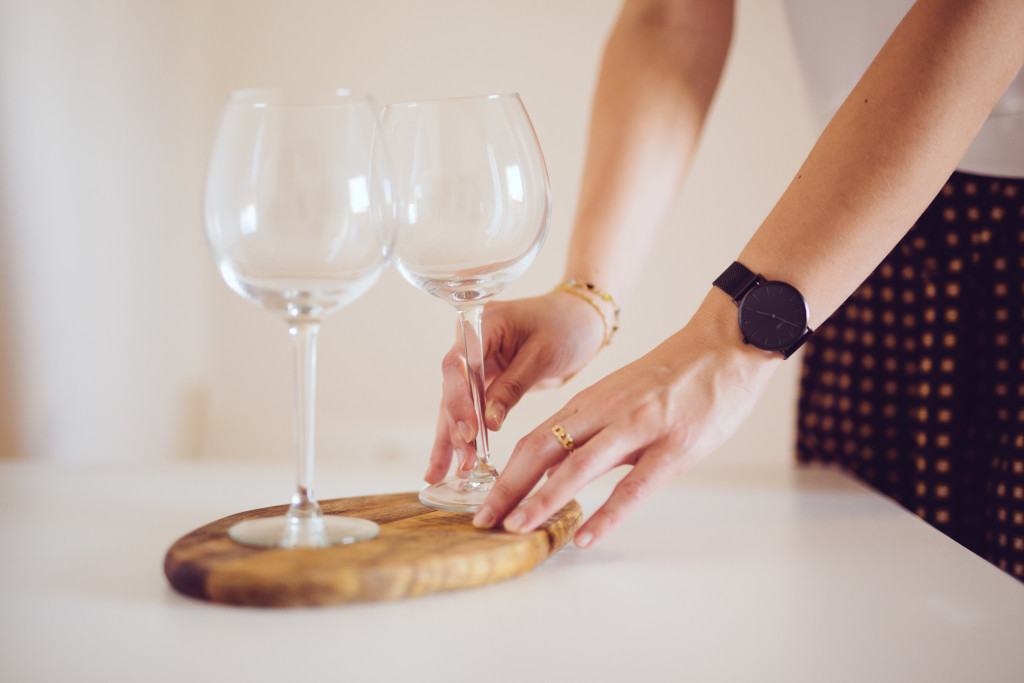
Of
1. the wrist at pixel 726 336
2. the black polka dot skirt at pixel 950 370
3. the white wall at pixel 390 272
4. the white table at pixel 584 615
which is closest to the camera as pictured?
the white table at pixel 584 615

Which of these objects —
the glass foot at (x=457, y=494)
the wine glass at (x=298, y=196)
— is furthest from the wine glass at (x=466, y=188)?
the wine glass at (x=298, y=196)

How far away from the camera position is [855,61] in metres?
0.89

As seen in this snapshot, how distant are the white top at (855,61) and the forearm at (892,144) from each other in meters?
0.19

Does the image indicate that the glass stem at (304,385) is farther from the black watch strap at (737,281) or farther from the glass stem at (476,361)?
the black watch strap at (737,281)

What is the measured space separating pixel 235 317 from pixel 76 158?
3.82 feet

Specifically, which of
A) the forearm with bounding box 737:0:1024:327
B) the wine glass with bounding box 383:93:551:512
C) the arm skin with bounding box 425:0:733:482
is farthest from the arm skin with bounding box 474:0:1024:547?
the arm skin with bounding box 425:0:733:482

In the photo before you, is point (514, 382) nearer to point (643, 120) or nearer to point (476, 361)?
point (476, 361)

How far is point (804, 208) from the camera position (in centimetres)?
62

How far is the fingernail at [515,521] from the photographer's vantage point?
1.85ft

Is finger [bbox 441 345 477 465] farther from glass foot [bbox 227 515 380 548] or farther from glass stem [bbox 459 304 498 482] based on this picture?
glass foot [bbox 227 515 380 548]

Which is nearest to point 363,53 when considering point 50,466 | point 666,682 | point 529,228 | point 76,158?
point 76,158

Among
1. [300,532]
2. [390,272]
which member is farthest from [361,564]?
[390,272]

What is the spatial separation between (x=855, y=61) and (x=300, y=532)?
0.71 meters

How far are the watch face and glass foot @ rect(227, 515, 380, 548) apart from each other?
29 cm
